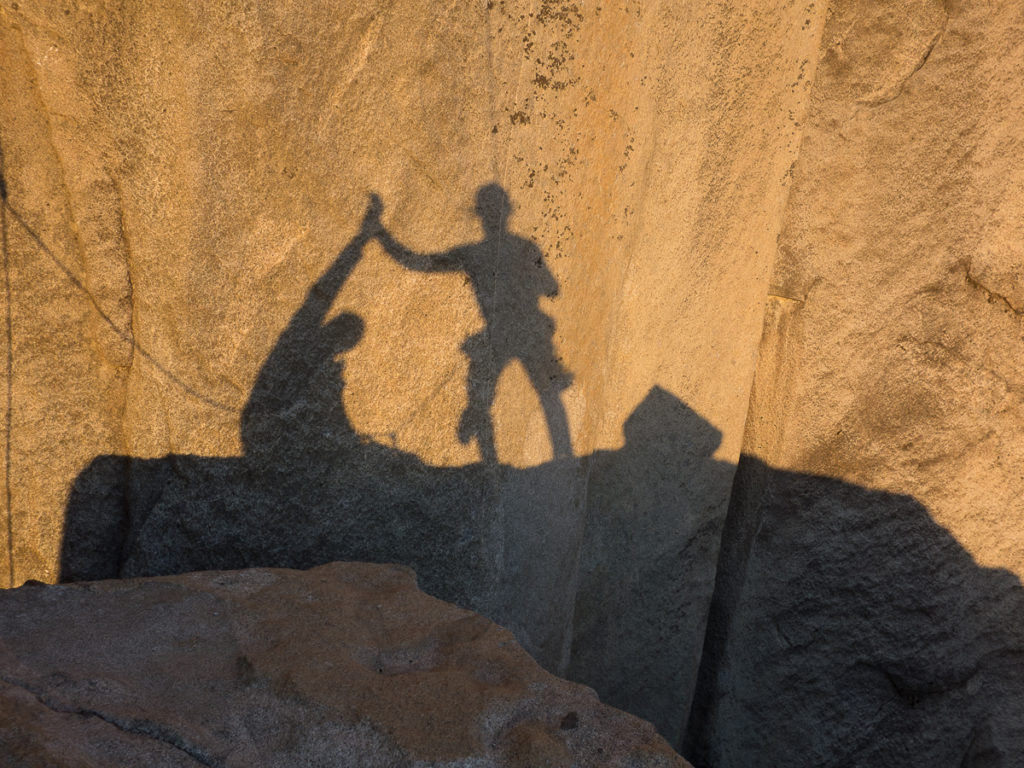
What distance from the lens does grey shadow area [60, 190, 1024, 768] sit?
170 cm

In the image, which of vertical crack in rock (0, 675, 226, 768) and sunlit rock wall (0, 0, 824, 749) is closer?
vertical crack in rock (0, 675, 226, 768)

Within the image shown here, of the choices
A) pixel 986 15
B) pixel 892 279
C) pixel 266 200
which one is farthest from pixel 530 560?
pixel 986 15

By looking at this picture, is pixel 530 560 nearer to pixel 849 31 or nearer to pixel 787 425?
pixel 787 425

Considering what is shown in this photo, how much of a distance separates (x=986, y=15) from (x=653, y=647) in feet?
5.80

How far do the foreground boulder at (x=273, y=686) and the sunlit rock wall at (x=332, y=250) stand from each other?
351mm

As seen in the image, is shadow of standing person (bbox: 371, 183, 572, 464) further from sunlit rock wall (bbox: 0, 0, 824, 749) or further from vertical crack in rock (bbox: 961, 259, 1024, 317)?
vertical crack in rock (bbox: 961, 259, 1024, 317)

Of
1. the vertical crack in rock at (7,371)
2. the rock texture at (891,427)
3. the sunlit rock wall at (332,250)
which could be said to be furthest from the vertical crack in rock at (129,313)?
the rock texture at (891,427)

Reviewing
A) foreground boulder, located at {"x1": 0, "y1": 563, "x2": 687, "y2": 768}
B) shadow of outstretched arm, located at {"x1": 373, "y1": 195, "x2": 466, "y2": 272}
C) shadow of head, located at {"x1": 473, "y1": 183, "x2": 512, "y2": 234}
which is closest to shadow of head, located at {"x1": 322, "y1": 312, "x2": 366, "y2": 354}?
shadow of outstretched arm, located at {"x1": 373, "y1": 195, "x2": 466, "y2": 272}

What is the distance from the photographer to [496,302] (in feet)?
6.03

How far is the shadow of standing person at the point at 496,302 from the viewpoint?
1.77m

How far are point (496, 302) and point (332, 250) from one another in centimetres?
37

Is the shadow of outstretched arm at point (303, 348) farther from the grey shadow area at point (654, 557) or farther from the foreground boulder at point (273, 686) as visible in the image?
the foreground boulder at point (273, 686)

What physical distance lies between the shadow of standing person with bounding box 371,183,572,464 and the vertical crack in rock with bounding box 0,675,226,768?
883 millimetres

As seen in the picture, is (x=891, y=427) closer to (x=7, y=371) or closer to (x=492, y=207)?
(x=492, y=207)
